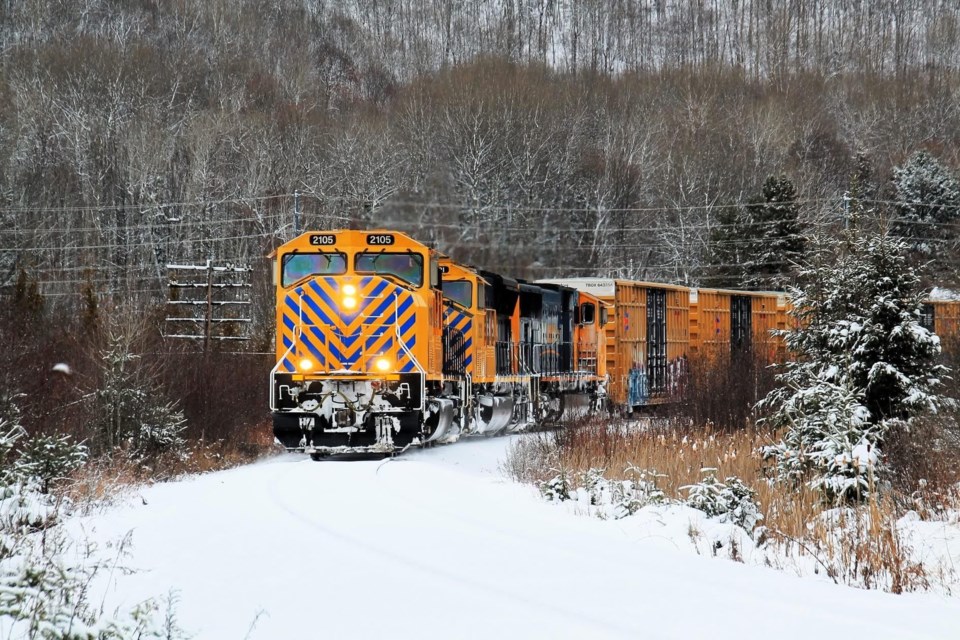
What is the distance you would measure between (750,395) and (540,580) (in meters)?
11.6

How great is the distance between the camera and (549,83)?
43.9m

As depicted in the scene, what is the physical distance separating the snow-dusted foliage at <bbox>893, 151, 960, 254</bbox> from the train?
2685 centimetres

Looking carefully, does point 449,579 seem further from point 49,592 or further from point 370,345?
point 370,345

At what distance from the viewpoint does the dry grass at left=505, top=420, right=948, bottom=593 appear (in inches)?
264

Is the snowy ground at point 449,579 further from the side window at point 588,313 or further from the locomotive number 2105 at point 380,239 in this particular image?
the side window at point 588,313

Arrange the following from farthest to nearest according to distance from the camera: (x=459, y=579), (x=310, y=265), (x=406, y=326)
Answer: (x=310, y=265) → (x=406, y=326) → (x=459, y=579)

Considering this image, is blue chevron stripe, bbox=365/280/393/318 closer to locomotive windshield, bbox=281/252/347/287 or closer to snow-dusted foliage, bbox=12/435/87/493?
locomotive windshield, bbox=281/252/347/287

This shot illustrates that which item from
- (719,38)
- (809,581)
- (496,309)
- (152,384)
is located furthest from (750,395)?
(719,38)

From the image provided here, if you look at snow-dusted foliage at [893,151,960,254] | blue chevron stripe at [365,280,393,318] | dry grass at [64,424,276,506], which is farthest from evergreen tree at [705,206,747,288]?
blue chevron stripe at [365,280,393,318]

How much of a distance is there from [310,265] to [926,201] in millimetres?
40460

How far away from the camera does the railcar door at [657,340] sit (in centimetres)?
2562

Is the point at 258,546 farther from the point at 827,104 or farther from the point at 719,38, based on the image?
the point at 719,38

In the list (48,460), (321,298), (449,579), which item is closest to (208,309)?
(321,298)

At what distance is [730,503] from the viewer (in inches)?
333
